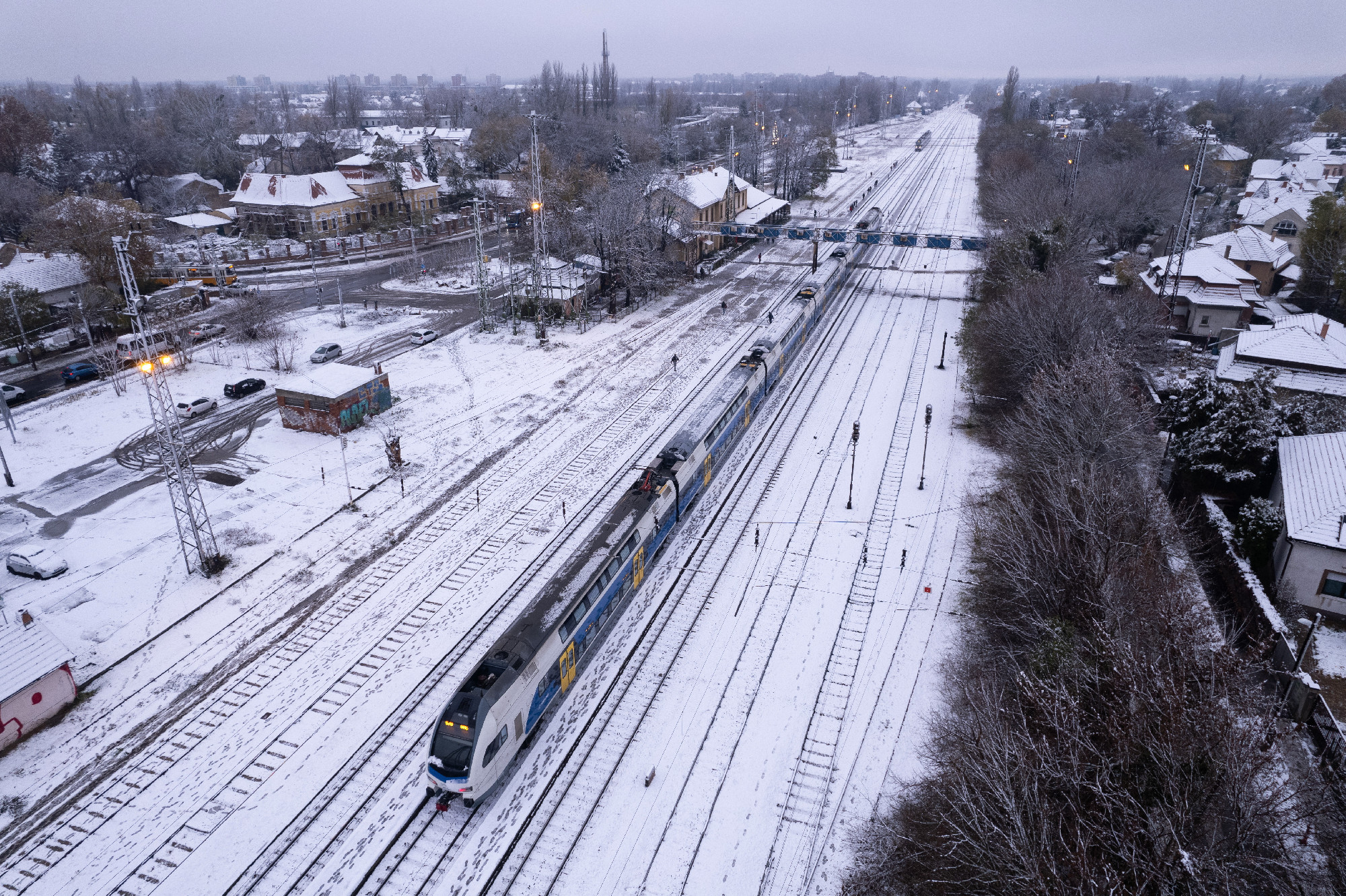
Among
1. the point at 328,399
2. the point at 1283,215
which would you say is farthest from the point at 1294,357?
the point at 328,399

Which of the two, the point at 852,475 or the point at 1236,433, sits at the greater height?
the point at 1236,433

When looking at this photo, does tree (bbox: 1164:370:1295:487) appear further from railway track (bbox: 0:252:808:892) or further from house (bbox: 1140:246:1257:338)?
railway track (bbox: 0:252:808:892)

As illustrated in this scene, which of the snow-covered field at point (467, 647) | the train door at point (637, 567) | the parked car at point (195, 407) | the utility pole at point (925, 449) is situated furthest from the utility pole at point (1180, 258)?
the parked car at point (195, 407)

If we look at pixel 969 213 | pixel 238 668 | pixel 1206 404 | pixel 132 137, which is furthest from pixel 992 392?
pixel 132 137

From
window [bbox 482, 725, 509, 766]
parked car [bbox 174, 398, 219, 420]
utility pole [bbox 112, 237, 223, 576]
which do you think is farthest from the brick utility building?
window [bbox 482, 725, 509, 766]

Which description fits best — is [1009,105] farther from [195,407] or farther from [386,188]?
[195,407]

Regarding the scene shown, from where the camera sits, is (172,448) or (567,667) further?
(172,448)
